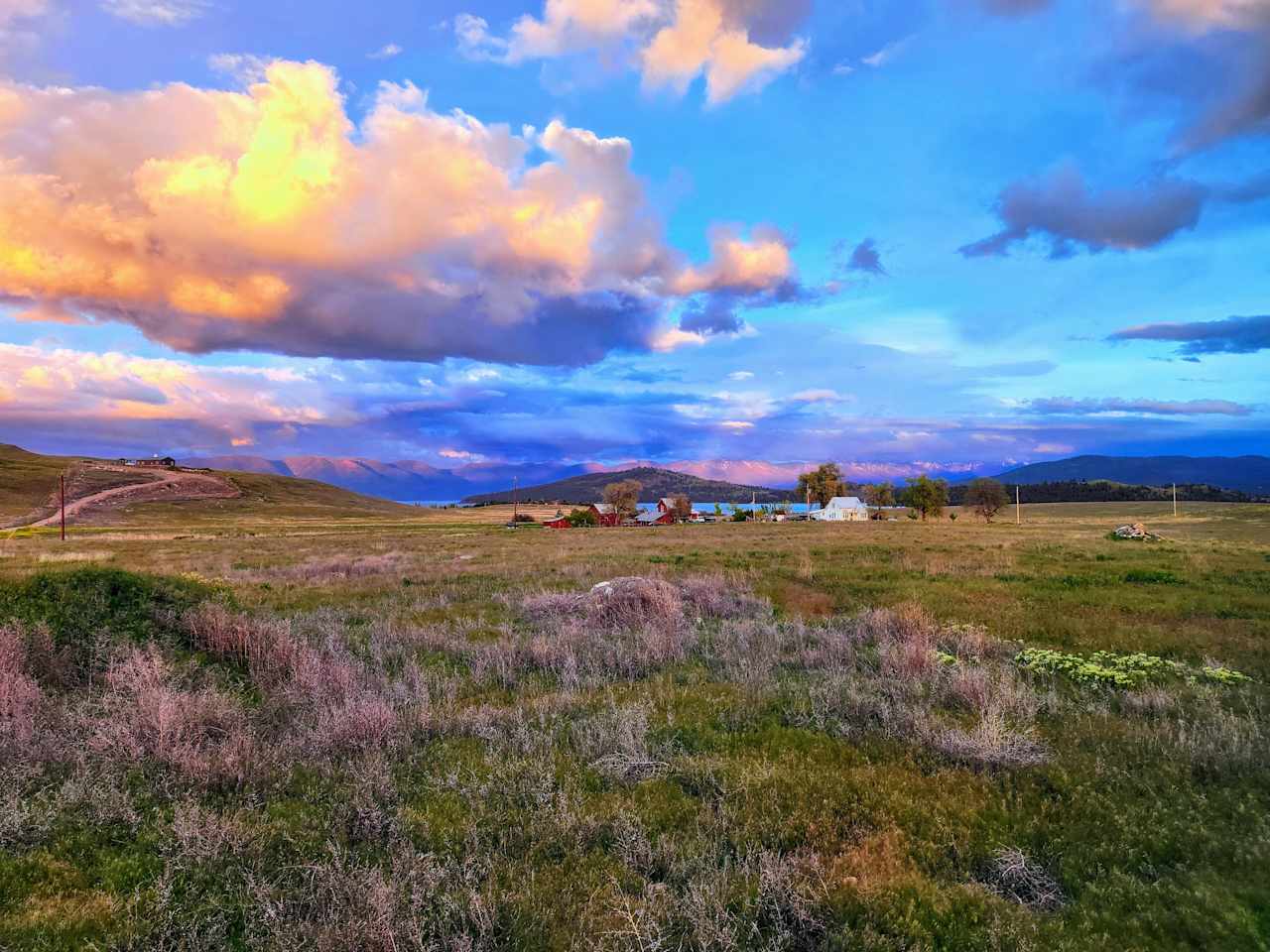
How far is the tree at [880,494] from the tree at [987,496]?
1116 inches

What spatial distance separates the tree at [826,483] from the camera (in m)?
140

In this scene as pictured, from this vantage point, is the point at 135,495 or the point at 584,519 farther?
the point at 135,495

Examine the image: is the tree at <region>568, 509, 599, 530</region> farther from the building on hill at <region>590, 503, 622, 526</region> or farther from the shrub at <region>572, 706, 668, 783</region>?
the shrub at <region>572, 706, 668, 783</region>

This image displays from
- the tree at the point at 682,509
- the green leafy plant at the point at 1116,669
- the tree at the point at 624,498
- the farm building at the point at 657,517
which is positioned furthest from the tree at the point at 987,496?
the green leafy plant at the point at 1116,669

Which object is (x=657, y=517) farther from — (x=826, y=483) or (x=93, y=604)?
(x=93, y=604)

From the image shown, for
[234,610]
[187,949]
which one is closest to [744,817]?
[187,949]

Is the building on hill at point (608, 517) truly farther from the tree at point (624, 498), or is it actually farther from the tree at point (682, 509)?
the tree at point (682, 509)

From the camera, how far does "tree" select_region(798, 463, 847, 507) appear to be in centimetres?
13950

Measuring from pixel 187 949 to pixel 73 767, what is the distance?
138 inches

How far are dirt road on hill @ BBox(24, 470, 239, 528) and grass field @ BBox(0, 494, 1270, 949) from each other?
98.4 meters

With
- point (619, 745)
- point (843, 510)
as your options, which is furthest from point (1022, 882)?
point (843, 510)

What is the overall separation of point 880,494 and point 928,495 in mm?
33619

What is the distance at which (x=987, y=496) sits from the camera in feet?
316

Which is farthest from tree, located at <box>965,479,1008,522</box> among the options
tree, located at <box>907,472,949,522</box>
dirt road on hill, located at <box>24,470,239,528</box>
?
dirt road on hill, located at <box>24,470,239,528</box>
